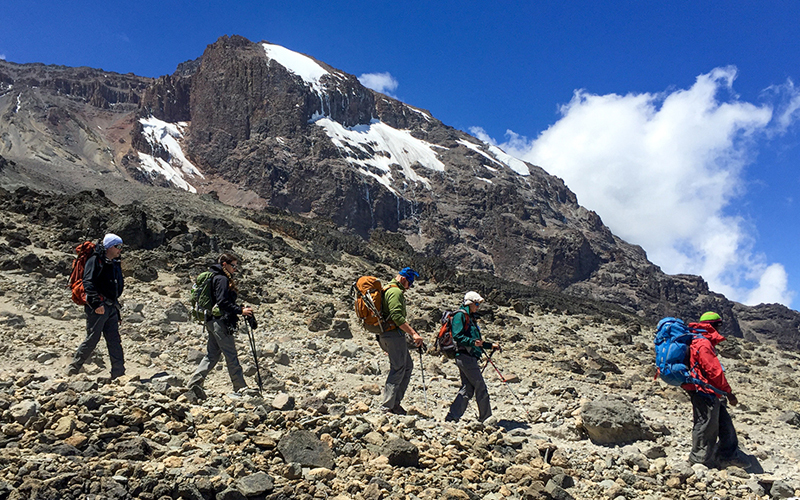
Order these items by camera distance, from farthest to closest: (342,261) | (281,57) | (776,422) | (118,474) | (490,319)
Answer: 1. (281,57)
2. (342,261)
3. (490,319)
4. (776,422)
5. (118,474)

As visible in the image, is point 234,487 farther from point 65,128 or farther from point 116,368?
point 65,128

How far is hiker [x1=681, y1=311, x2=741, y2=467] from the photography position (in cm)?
529

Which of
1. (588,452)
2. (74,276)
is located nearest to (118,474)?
(74,276)

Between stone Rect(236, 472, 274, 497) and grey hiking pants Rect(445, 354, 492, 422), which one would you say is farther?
grey hiking pants Rect(445, 354, 492, 422)

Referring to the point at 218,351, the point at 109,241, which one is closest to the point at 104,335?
the point at 109,241

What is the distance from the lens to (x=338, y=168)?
8894 centimetres

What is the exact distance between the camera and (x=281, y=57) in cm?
10819

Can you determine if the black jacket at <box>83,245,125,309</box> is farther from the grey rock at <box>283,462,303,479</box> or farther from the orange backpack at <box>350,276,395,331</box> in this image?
the grey rock at <box>283,462,303,479</box>

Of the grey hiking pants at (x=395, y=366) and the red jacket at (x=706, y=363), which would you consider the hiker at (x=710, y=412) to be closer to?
the red jacket at (x=706, y=363)

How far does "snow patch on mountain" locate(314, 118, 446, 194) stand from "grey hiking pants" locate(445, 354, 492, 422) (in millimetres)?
88522

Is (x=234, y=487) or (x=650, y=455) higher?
(x=650, y=455)

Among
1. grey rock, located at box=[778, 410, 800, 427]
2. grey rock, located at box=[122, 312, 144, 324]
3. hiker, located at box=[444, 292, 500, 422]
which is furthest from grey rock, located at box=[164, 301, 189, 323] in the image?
grey rock, located at box=[778, 410, 800, 427]

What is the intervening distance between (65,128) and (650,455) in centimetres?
10129

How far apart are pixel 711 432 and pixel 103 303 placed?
21.0ft
